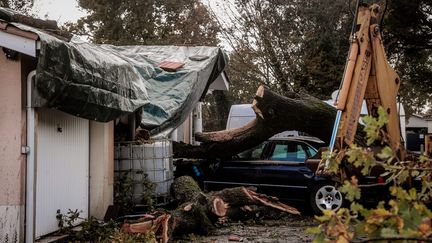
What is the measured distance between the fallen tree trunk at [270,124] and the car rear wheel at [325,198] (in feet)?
3.40

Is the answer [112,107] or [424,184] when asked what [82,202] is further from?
[424,184]

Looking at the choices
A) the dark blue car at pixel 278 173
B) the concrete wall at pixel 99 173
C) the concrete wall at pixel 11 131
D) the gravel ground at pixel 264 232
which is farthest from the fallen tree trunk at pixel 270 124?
the concrete wall at pixel 11 131

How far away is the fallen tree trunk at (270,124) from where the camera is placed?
34.9 feet

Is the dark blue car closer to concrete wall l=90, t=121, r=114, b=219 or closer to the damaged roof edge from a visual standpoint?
concrete wall l=90, t=121, r=114, b=219

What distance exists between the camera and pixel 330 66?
80.9 feet

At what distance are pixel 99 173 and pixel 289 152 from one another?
490 cm

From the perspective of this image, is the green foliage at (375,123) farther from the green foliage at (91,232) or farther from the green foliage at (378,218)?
the green foliage at (91,232)

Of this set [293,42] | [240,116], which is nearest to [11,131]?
[240,116]

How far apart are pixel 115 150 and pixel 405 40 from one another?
40.1 feet

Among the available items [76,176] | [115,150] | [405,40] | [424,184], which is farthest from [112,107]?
[405,40]

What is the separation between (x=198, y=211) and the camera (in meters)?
8.98

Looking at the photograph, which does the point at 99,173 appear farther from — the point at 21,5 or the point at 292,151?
the point at 21,5

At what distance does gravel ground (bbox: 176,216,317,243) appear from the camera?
8.99 metres

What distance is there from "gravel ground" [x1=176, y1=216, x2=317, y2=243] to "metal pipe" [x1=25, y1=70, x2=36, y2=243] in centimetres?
265
